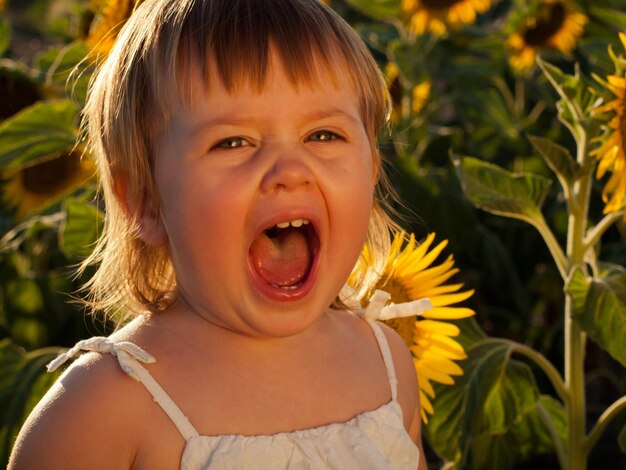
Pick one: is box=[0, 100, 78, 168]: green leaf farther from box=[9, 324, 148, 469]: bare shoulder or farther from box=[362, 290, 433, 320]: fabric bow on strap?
box=[9, 324, 148, 469]: bare shoulder

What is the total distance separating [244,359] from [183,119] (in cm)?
30

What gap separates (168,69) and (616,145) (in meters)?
0.82

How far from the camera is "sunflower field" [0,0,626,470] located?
1960mm

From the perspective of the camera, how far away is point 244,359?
4.88 feet

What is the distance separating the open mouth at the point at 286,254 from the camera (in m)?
1.41

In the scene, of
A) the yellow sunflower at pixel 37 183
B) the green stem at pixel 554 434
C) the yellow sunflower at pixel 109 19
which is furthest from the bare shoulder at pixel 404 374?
the yellow sunflower at pixel 37 183

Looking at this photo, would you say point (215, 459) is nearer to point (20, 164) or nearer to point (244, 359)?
point (244, 359)

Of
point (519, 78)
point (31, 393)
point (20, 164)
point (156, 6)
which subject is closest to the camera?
point (156, 6)

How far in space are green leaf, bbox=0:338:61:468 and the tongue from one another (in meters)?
0.77

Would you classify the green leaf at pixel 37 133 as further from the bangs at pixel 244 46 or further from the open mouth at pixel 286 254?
the open mouth at pixel 286 254

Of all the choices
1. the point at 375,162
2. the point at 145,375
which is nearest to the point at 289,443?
the point at 145,375

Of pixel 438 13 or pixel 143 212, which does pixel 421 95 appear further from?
pixel 143 212

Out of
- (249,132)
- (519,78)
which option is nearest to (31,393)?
(249,132)

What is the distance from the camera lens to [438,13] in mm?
3518
